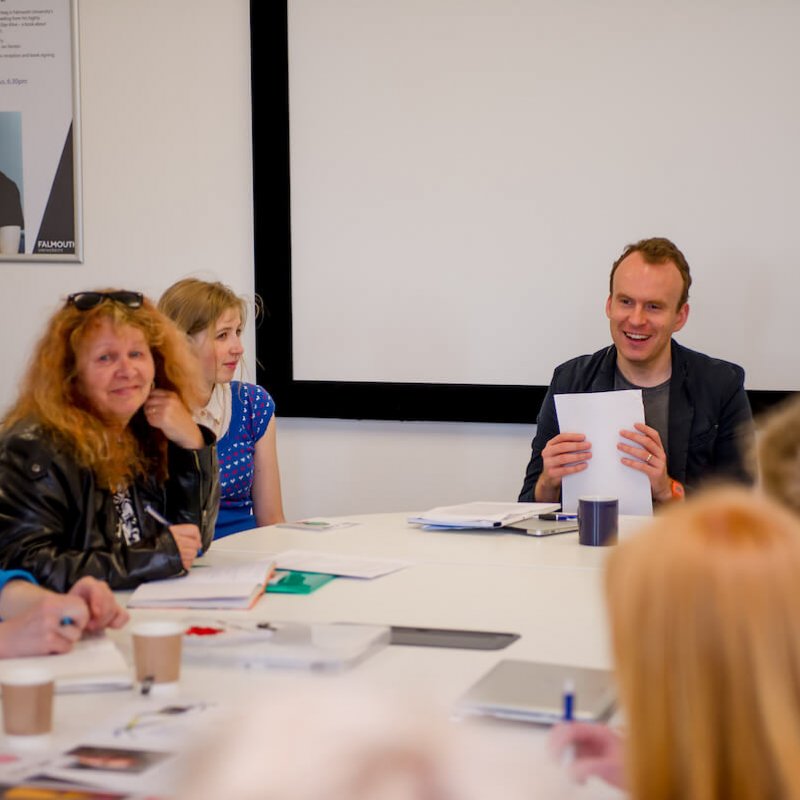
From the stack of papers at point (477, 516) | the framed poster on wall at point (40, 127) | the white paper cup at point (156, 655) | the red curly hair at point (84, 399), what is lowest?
the stack of papers at point (477, 516)

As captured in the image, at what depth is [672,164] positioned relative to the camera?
3.74 meters

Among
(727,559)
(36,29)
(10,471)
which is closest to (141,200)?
(36,29)

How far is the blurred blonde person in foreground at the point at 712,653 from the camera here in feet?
2.40

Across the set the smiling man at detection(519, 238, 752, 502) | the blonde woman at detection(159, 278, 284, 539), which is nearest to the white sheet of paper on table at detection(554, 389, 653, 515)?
the smiling man at detection(519, 238, 752, 502)

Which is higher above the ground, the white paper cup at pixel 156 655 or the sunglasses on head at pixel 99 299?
the sunglasses on head at pixel 99 299

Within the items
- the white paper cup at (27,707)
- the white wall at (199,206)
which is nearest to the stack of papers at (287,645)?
the white paper cup at (27,707)

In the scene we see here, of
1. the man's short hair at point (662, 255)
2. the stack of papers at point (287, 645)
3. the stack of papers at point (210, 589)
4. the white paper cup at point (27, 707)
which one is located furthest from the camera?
the man's short hair at point (662, 255)

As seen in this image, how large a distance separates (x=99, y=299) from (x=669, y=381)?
1668mm

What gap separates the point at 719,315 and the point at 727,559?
3.14 meters

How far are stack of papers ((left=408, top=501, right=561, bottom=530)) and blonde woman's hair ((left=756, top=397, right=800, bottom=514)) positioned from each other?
1.47m

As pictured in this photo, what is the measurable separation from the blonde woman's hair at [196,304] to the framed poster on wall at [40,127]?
1.12 meters

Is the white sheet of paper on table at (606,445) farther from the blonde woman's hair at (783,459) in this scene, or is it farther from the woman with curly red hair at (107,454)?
the blonde woman's hair at (783,459)

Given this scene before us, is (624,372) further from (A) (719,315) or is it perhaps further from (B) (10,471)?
(B) (10,471)

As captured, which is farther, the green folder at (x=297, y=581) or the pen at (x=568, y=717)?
the green folder at (x=297, y=581)
